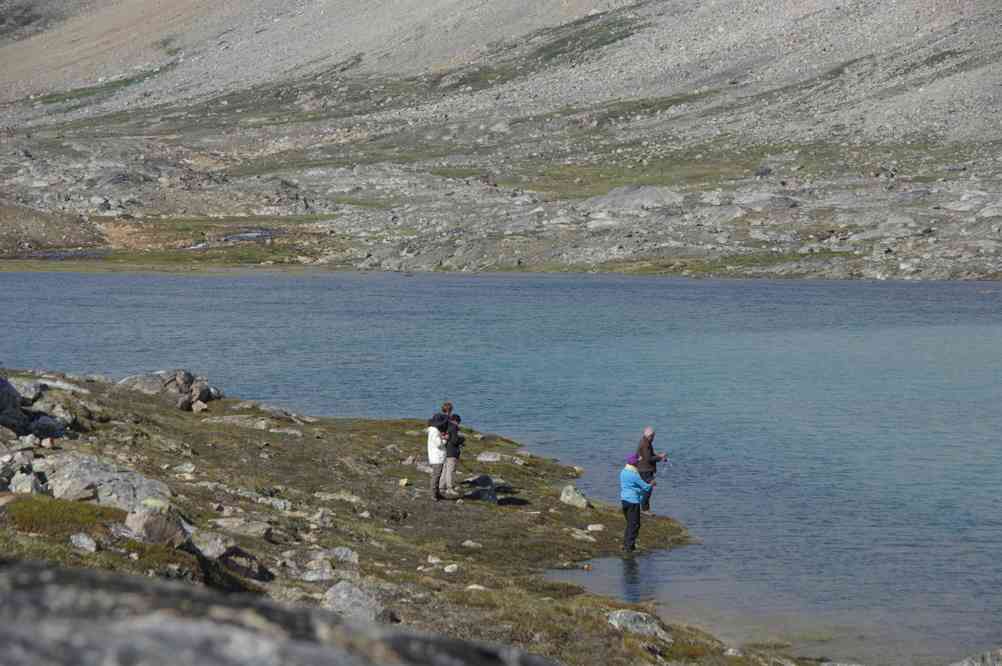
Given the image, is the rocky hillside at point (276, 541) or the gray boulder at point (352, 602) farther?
the gray boulder at point (352, 602)

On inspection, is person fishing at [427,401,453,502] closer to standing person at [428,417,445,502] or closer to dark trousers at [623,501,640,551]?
standing person at [428,417,445,502]

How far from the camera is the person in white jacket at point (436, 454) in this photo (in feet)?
124

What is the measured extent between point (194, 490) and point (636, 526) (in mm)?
11297

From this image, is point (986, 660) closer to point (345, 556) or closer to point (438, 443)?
point (345, 556)

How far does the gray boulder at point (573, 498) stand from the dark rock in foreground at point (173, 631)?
34.5 m

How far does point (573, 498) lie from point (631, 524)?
5780mm

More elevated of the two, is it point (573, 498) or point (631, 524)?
point (631, 524)

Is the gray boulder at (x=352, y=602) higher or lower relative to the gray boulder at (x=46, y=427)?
lower

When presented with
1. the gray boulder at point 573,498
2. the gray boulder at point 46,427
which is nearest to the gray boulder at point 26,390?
the gray boulder at point 46,427

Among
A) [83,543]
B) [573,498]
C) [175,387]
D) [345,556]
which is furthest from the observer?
[175,387]

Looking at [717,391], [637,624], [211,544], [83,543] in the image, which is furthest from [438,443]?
[717,391]

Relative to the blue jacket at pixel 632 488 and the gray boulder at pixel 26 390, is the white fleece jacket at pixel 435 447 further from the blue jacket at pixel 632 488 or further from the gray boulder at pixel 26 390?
the gray boulder at pixel 26 390

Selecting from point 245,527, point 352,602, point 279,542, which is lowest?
point 279,542

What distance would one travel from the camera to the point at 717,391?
7125 centimetres
